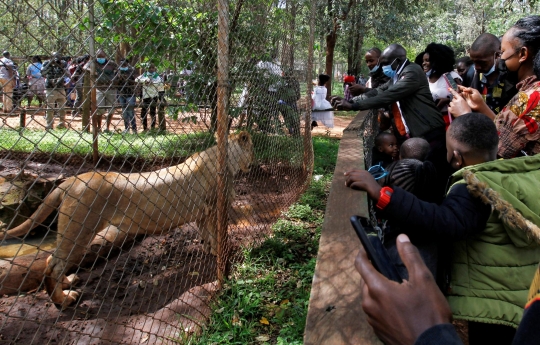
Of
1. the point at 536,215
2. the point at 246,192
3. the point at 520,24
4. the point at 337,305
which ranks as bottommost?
the point at 246,192

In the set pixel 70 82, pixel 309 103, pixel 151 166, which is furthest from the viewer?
pixel 309 103

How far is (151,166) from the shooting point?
489 centimetres

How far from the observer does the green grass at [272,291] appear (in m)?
2.70

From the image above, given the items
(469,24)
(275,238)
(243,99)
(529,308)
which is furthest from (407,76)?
(469,24)

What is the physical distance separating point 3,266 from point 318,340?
13.7 feet

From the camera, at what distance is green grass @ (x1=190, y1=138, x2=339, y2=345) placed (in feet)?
8.84

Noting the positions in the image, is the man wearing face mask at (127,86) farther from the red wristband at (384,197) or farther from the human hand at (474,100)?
the human hand at (474,100)

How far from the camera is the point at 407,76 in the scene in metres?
3.66

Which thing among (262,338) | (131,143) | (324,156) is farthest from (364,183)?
Result: (324,156)

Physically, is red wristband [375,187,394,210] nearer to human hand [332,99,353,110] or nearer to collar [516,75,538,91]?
collar [516,75,538,91]

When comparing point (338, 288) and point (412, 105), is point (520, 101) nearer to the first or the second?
point (412, 105)

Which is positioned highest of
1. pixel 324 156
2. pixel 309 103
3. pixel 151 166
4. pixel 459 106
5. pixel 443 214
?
A: pixel 459 106

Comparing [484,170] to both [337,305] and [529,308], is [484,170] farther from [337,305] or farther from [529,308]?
[529,308]

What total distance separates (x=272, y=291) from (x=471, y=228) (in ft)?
6.76
